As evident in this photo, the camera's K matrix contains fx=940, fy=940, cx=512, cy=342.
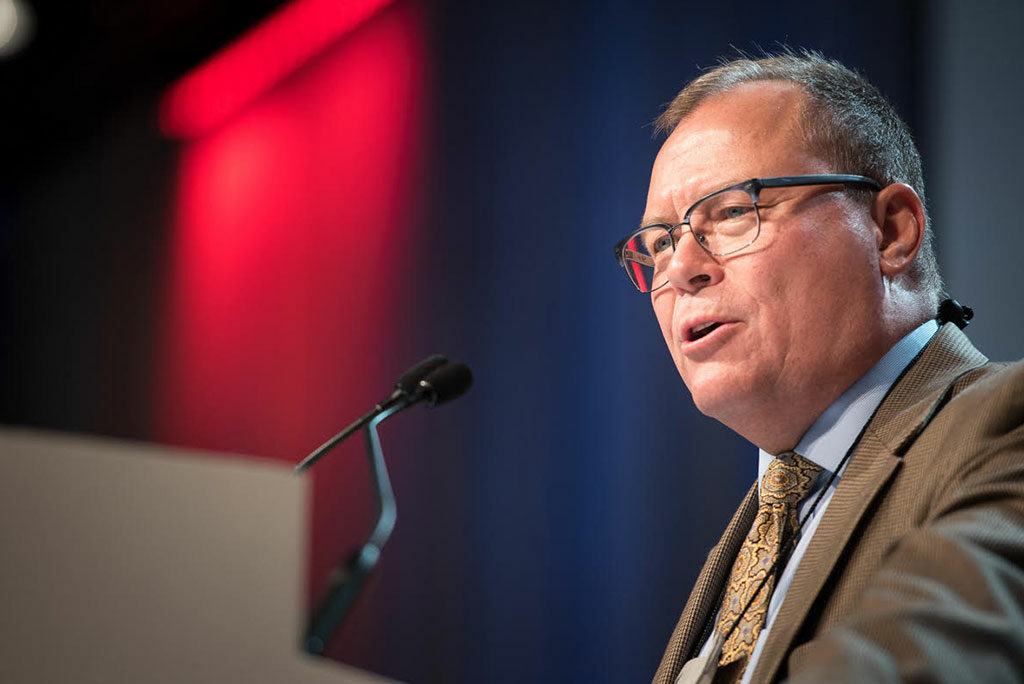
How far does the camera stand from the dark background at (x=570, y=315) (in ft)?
6.72

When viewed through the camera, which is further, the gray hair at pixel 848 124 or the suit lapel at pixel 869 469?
the gray hair at pixel 848 124

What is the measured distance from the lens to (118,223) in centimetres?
482

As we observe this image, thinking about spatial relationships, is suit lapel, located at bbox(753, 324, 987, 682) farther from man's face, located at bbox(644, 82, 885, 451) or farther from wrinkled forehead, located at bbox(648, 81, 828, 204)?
wrinkled forehead, located at bbox(648, 81, 828, 204)

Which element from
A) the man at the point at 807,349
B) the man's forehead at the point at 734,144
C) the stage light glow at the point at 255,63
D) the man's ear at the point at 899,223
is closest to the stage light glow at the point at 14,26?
the stage light glow at the point at 255,63

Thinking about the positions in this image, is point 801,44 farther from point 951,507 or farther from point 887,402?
point 951,507

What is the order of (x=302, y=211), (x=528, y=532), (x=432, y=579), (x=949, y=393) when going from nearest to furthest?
(x=949, y=393) → (x=528, y=532) → (x=432, y=579) → (x=302, y=211)

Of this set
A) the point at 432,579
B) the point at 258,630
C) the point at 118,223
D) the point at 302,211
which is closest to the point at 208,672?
the point at 258,630

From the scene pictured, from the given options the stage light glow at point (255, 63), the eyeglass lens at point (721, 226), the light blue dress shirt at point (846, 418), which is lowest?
the light blue dress shirt at point (846, 418)

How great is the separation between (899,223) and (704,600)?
69cm

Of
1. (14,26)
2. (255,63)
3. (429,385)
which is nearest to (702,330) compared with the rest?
(429,385)

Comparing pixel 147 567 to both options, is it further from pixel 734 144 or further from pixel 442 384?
pixel 734 144

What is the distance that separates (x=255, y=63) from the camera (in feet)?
14.3

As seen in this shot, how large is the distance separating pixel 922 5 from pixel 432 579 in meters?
2.13

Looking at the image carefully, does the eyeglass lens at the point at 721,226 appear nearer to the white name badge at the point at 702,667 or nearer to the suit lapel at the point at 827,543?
the suit lapel at the point at 827,543
